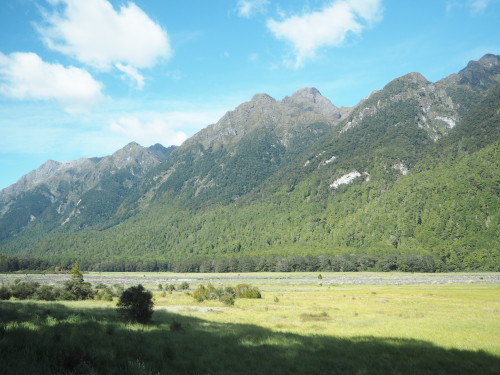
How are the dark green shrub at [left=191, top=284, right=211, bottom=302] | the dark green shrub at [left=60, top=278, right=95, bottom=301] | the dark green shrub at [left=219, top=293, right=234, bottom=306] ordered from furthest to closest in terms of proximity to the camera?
the dark green shrub at [left=191, top=284, right=211, bottom=302] < the dark green shrub at [left=219, top=293, right=234, bottom=306] < the dark green shrub at [left=60, top=278, right=95, bottom=301]

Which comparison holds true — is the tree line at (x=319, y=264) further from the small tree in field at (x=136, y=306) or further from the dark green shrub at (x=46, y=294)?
the small tree in field at (x=136, y=306)

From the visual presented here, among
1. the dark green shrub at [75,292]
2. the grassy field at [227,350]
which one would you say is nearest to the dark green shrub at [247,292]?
the dark green shrub at [75,292]

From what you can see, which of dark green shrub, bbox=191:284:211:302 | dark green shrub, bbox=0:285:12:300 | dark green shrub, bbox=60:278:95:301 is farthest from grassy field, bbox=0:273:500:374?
dark green shrub, bbox=191:284:211:302

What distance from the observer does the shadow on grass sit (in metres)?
10.9

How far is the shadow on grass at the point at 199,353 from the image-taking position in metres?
10.9

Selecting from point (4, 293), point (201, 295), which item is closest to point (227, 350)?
point (4, 293)

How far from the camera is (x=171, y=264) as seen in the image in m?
197

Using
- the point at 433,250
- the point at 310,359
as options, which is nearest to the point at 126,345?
the point at 310,359

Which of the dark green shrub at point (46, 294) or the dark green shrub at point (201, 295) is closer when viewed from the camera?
the dark green shrub at point (46, 294)

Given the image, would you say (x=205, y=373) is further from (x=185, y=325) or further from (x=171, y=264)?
(x=171, y=264)

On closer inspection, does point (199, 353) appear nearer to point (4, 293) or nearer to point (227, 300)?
point (227, 300)

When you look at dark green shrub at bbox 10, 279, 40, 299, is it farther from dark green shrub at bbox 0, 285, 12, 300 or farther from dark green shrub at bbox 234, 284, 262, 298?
dark green shrub at bbox 234, 284, 262, 298

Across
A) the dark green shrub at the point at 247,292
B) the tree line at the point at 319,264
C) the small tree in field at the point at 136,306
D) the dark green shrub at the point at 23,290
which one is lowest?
the tree line at the point at 319,264

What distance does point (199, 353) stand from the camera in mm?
15617
